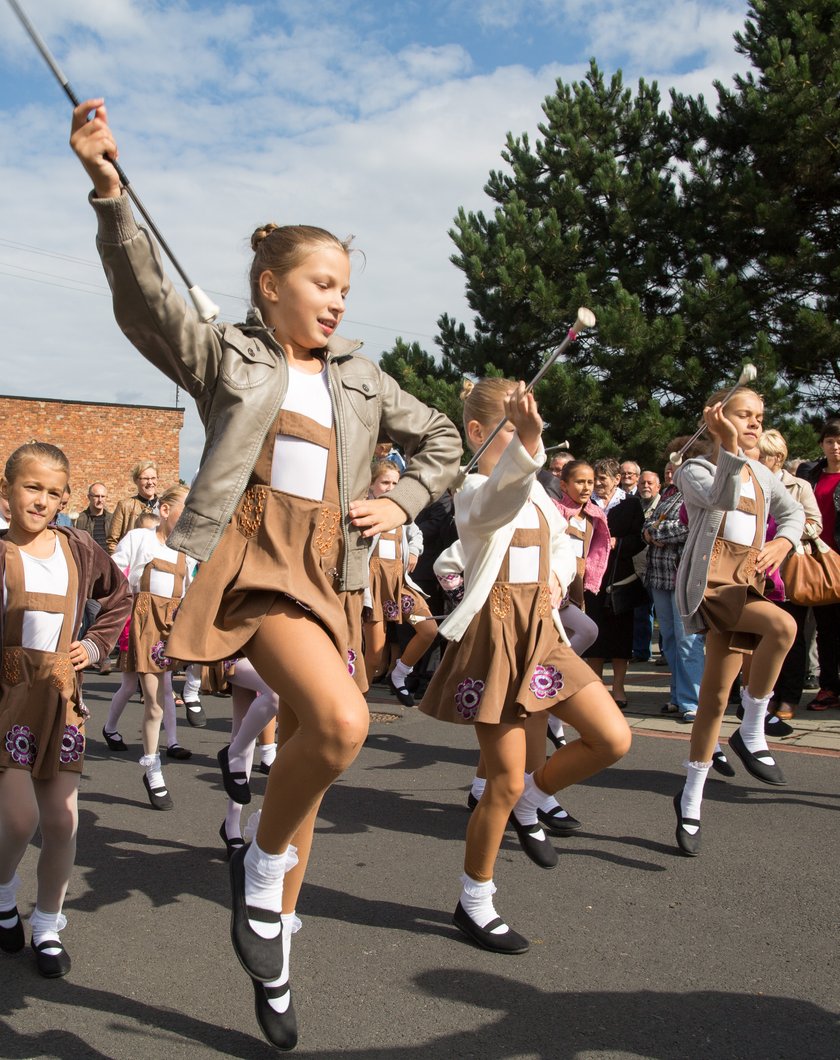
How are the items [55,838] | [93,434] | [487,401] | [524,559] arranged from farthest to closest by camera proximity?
[93,434] < [487,401] < [524,559] < [55,838]

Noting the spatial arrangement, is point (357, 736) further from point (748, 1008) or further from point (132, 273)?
point (748, 1008)

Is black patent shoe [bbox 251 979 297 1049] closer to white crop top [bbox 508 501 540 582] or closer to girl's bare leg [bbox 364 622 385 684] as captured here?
white crop top [bbox 508 501 540 582]

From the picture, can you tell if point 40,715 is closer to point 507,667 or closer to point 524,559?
point 507,667

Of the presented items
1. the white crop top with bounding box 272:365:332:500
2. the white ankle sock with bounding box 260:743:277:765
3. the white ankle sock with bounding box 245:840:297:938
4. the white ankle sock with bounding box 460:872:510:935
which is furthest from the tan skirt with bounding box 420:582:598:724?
the white ankle sock with bounding box 260:743:277:765

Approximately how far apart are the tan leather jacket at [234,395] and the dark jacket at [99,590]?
1.34m

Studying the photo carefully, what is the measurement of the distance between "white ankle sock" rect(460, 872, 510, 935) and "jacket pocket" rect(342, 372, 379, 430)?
5.60 ft

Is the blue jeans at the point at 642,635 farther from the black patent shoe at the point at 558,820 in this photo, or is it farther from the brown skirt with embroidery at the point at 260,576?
the brown skirt with embroidery at the point at 260,576

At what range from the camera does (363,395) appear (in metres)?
3.21

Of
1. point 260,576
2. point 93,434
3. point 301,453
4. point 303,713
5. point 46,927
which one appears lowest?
point 46,927

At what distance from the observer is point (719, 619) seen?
16.7 ft

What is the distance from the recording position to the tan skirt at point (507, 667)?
3918 mm

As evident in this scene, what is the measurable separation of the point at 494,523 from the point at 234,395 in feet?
3.68

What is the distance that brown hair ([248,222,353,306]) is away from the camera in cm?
311

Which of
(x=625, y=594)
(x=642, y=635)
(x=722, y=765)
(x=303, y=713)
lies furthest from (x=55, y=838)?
(x=642, y=635)
